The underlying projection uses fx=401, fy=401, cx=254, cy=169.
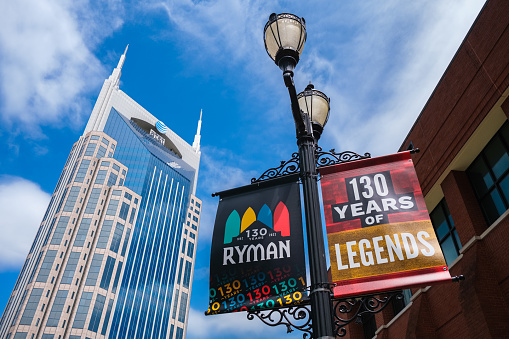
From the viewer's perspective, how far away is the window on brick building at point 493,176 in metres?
11.0

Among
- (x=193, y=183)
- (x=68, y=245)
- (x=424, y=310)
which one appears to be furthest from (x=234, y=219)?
(x=193, y=183)

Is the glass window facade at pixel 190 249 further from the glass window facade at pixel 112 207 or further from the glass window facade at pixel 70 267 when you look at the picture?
the glass window facade at pixel 70 267

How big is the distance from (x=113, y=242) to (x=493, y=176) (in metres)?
99.7

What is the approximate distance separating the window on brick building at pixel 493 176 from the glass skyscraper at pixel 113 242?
91621mm

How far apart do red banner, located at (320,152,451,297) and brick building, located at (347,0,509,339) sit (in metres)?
6.25

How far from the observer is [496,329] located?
942cm

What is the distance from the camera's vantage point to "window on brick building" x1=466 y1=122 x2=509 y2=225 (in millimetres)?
10977

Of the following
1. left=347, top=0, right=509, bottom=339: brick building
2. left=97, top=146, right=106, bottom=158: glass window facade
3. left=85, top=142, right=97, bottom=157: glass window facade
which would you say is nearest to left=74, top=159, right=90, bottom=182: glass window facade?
left=85, top=142, right=97, bottom=157: glass window facade

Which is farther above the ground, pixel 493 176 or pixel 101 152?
pixel 101 152

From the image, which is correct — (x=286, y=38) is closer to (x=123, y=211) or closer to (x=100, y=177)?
(x=123, y=211)

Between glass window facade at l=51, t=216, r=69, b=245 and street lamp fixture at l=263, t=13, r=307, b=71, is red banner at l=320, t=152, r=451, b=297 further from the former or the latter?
glass window facade at l=51, t=216, r=69, b=245

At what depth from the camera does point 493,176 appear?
11484 millimetres

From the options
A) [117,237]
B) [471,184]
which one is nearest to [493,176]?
[471,184]

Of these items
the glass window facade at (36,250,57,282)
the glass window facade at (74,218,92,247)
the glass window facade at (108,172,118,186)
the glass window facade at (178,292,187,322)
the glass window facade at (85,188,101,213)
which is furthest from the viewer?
the glass window facade at (178,292,187,322)
